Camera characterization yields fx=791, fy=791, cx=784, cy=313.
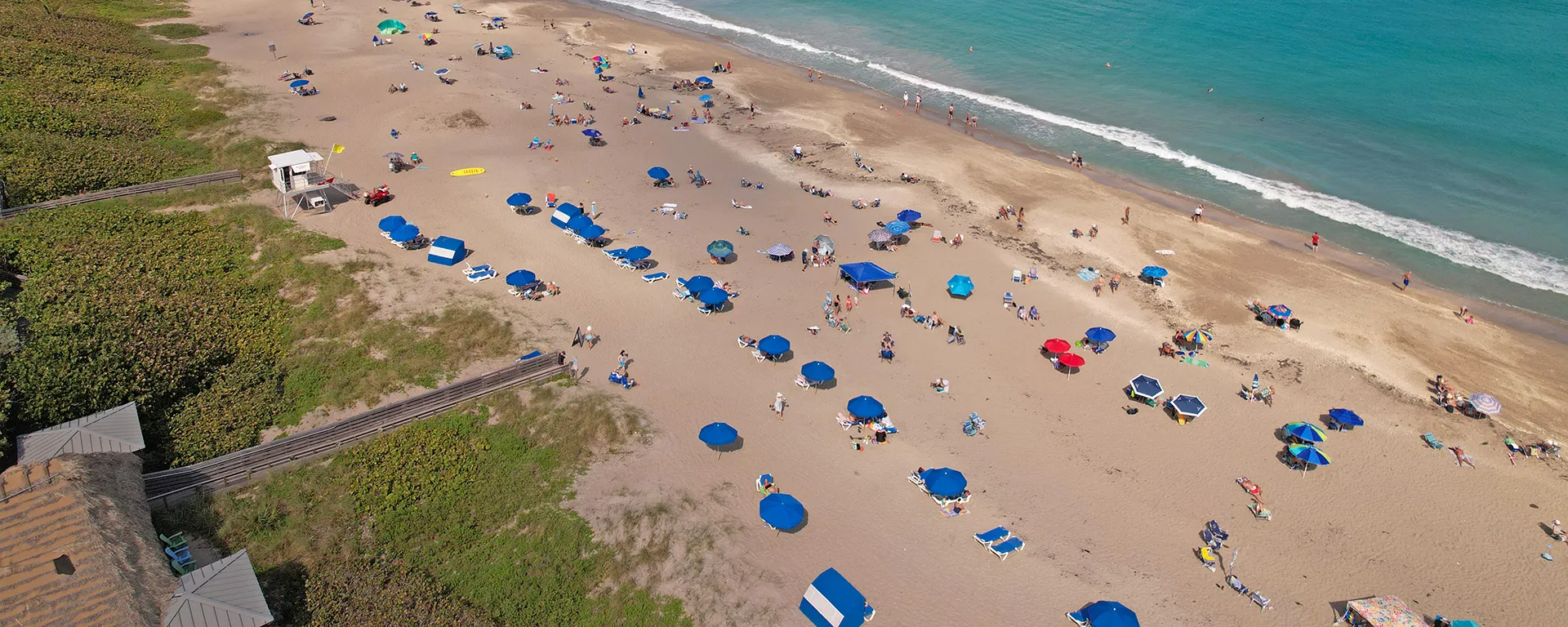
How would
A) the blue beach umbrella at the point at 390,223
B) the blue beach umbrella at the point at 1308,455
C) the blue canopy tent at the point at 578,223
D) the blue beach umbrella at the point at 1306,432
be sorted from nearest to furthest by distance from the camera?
1. the blue beach umbrella at the point at 1308,455
2. the blue beach umbrella at the point at 1306,432
3. the blue beach umbrella at the point at 390,223
4. the blue canopy tent at the point at 578,223

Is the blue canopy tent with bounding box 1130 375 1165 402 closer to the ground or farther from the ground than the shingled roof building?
farther from the ground

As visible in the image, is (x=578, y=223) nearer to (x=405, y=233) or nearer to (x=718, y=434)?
(x=405, y=233)

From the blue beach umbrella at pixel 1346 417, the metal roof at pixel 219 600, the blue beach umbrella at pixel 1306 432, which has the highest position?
the blue beach umbrella at pixel 1346 417

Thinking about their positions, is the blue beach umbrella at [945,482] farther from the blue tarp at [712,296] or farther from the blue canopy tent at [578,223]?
the blue canopy tent at [578,223]

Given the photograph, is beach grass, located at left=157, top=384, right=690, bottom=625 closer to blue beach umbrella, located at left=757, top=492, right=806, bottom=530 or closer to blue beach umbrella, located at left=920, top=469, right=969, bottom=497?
blue beach umbrella, located at left=757, top=492, right=806, bottom=530

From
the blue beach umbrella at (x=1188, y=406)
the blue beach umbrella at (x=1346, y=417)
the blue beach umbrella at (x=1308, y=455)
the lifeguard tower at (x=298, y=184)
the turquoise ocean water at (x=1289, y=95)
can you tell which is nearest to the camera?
the blue beach umbrella at (x=1308, y=455)

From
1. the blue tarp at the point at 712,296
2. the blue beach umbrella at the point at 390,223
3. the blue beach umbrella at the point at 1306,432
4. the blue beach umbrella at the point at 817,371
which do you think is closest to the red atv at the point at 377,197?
the blue beach umbrella at the point at 390,223

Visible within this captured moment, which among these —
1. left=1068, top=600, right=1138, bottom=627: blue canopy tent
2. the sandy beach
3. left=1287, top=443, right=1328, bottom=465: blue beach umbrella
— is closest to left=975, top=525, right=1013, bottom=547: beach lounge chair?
the sandy beach
